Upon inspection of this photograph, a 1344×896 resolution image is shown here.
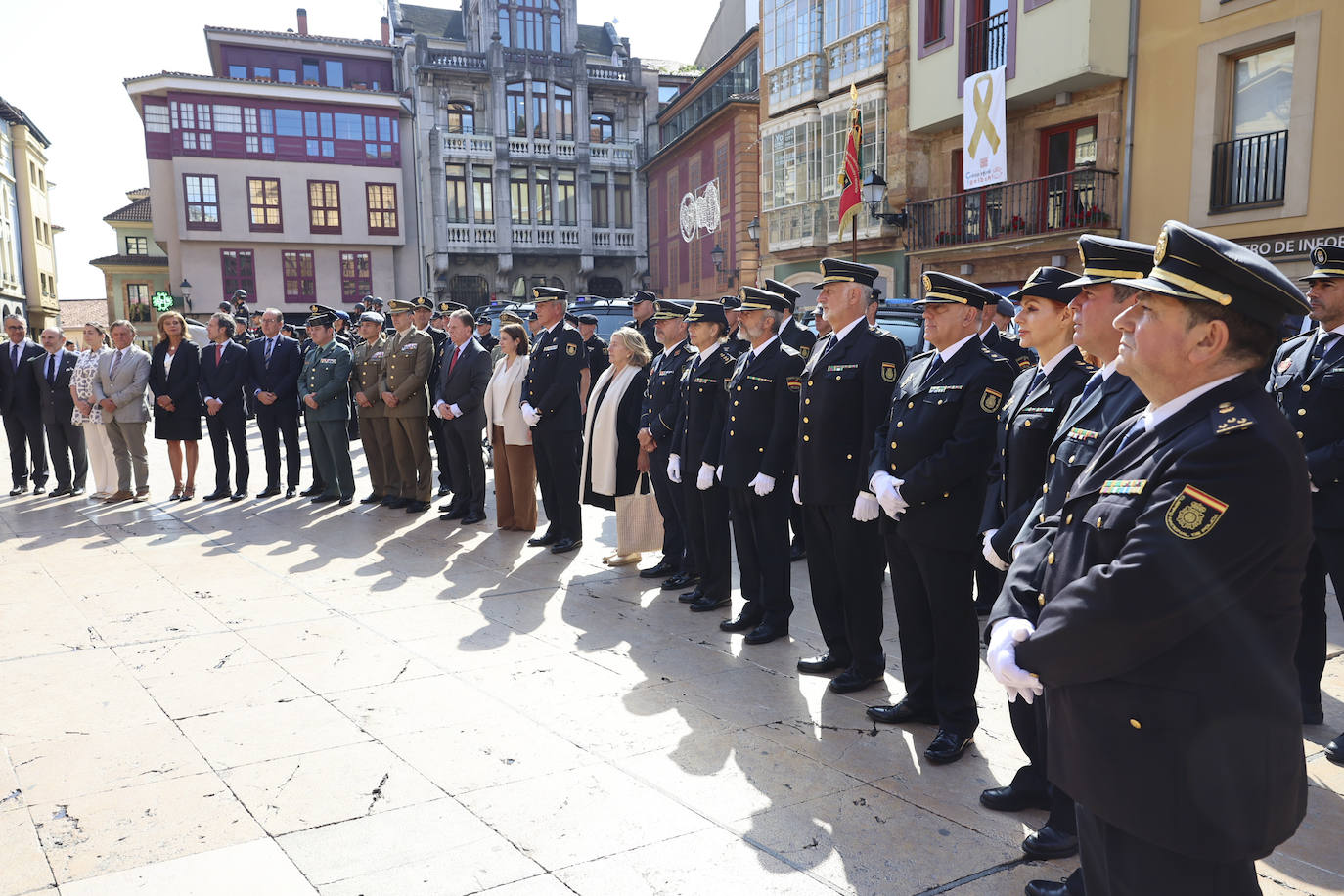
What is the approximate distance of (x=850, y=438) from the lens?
15.8 ft

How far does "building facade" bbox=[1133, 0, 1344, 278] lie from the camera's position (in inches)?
523

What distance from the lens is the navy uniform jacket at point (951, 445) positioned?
3961 millimetres

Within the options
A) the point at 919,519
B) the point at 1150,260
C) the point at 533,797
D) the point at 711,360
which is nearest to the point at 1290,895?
the point at 919,519

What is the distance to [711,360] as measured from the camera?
632cm

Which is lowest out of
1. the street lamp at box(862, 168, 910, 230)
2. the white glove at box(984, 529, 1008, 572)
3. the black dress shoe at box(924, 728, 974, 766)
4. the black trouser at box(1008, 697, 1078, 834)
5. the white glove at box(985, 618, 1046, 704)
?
the black dress shoe at box(924, 728, 974, 766)

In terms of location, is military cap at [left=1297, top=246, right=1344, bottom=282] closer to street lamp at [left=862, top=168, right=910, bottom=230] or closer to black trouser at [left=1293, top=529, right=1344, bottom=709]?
black trouser at [left=1293, top=529, right=1344, bottom=709]

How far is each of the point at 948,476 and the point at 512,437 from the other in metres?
5.55

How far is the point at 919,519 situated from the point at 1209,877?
217 cm

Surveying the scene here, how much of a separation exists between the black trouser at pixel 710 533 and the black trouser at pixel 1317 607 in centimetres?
317

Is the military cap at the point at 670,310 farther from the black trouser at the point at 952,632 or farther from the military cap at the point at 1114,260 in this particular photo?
the military cap at the point at 1114,260

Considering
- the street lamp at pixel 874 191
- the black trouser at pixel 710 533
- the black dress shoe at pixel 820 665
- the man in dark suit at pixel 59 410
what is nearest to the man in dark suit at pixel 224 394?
the man in dark suit at pixel 59 410

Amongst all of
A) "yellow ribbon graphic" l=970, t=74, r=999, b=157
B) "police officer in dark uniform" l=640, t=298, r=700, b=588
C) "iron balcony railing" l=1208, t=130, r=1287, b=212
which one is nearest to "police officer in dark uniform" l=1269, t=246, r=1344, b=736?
"police officer in dark uniform" l=640, t=298, r=700, b=588

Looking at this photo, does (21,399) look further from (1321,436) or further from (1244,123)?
(1244,123)

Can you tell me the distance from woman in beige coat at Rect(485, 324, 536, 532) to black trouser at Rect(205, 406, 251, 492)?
138 inches
